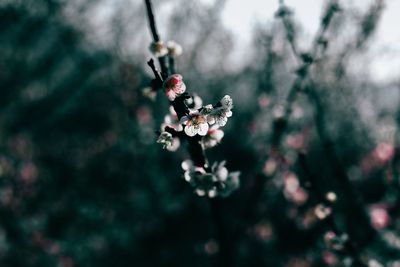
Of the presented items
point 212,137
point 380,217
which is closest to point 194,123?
point 212,137

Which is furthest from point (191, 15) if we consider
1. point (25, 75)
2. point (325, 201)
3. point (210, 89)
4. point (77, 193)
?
point (25, 75)

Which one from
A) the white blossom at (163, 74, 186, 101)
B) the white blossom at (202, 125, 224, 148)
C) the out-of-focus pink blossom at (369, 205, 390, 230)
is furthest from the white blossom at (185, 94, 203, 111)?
the out-of-focus pink blossom at (369, 205, 390, 230)

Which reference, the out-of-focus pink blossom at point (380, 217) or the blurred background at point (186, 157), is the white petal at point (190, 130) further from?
the out-of-focus pink blossom at point (380, 217)

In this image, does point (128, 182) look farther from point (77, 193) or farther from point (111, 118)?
point (111, 118)

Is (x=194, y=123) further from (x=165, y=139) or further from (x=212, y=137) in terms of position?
(x=212, y=137)

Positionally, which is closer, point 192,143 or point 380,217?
point 192,143

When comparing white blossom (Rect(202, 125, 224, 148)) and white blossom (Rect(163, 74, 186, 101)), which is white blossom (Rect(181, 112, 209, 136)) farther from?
white blossom (Rect(202, 125, 224, 148))

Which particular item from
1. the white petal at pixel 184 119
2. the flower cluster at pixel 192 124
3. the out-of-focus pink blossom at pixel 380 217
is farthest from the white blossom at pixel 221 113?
the out-of-focus pink blossom at pixel 380 217
